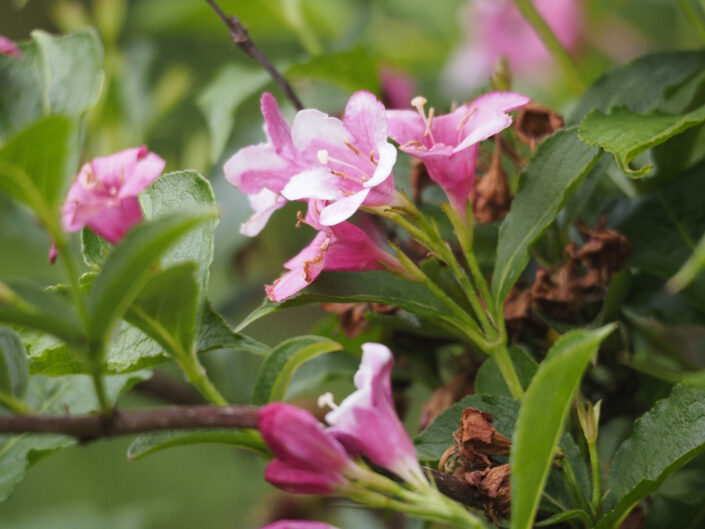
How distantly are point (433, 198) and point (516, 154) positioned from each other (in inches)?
2.4

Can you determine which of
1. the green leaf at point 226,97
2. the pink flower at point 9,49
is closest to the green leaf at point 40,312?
the pink flower at point 9,49

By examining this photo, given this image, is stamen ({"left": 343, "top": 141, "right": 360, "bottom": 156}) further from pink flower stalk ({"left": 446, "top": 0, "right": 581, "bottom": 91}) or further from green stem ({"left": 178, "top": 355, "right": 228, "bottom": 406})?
pink flower stalk ({"left": 446, "top": 0, "right": 581, "bottom": 91})

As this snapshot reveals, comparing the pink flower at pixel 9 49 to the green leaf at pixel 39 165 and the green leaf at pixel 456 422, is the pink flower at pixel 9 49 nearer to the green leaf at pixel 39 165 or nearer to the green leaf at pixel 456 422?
the green leaf at pixel 39 165

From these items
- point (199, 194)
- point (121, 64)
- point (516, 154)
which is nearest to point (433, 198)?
point (516, 154)

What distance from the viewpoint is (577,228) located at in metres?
0.54

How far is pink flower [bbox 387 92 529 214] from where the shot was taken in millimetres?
414

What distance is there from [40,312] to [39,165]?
0.06 m

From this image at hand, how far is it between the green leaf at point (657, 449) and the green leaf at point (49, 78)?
33cm

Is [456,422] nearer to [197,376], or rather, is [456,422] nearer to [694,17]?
[197,376]

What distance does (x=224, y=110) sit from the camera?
69cm

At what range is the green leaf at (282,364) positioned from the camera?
39 cm

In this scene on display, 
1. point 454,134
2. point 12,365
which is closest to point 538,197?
point 454,134

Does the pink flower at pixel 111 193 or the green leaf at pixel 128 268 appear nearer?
the green leaf at pixel 128 268

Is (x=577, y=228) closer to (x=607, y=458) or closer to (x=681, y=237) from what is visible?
(x=681, y=237)
